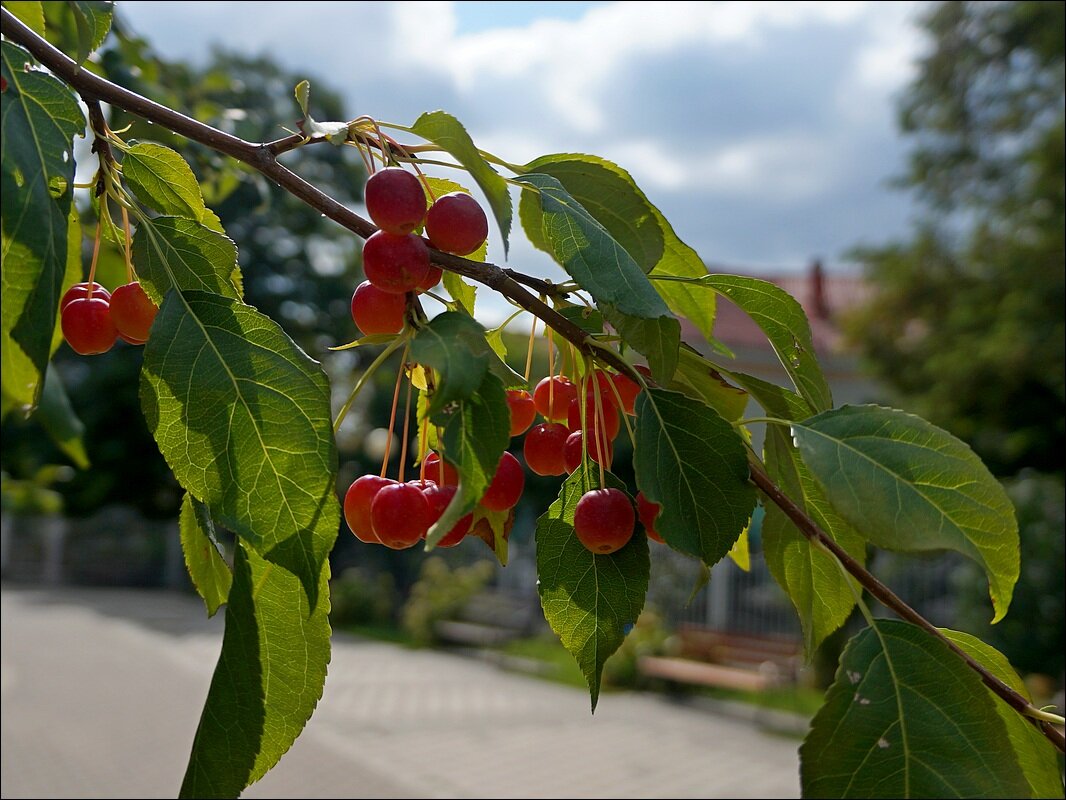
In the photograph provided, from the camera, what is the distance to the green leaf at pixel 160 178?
0.81 m

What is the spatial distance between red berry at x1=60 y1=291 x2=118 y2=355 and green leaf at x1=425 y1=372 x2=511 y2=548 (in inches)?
14.1

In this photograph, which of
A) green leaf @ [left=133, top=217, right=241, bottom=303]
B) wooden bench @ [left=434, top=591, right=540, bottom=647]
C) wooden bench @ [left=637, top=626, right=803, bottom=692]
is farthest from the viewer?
wooden bench @ [left=434, top=591, right=540, bottom=647]

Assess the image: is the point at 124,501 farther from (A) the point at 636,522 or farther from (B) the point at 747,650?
(A) the point at 636,522

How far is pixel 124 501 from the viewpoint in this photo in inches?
745

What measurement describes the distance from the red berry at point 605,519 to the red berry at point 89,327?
0.40m

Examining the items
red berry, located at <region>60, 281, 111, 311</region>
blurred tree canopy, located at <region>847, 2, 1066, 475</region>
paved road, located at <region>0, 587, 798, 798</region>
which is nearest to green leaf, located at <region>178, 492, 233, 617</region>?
red berry, located at <region>60, 281, 111, 311</region>

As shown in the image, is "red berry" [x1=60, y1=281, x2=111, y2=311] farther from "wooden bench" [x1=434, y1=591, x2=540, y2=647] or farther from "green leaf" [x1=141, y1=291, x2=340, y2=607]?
"wooden bench" [x1=434, y1=591, x2=540, y2=647]

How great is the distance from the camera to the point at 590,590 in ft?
2.35

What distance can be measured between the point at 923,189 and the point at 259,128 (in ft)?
36.3

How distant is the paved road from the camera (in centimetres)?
547

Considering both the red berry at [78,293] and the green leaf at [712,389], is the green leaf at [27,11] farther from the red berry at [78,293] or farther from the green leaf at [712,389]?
the green leaf at [712,389]

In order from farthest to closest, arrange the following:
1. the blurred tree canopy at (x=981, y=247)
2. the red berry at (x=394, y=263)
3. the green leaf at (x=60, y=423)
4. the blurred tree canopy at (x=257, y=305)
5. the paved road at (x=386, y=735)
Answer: the blurred tree canopy at (x=257, y=305) → the blurred tree canopy at (x=981, y=247) → the paved road at (x=386, y=735) → the green leaf at (x=60, y=423) → the red berry at (x=394, y=263)

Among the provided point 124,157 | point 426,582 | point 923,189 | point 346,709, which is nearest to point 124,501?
point 426,582

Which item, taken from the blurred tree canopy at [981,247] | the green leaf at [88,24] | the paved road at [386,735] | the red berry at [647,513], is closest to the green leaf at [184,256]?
the green leaf at [88,24]
